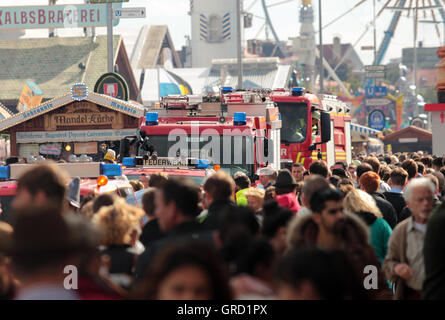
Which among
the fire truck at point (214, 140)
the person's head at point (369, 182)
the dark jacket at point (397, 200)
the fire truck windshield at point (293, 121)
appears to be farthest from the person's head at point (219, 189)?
the fire truck windshield at point (293, 121)

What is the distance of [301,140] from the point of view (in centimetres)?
2153

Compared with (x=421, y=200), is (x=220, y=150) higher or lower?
higher

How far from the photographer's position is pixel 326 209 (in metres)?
6.32

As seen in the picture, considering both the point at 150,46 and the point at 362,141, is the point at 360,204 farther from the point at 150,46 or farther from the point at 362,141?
the point at 150,46

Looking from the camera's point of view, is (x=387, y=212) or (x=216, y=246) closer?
(x=216, y=246)

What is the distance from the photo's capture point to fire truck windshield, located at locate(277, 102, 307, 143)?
2166 cm

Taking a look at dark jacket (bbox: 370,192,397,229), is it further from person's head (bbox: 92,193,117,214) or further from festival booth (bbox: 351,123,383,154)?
festival booth (bbox: 351,123,383,154)

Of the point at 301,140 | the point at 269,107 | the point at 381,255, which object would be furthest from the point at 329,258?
the point at 301,140

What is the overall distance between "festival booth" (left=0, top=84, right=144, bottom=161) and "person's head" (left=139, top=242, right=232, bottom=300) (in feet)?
63.1

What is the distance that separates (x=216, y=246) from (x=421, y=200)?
2451mm

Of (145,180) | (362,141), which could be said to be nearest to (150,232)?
(145,180)

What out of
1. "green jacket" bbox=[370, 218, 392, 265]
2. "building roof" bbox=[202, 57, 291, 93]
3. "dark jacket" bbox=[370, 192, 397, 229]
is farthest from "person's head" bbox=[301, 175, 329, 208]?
"building roof" bbox=[202, 57, 291, 93]

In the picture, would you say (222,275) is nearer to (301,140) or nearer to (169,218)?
(169,218)
